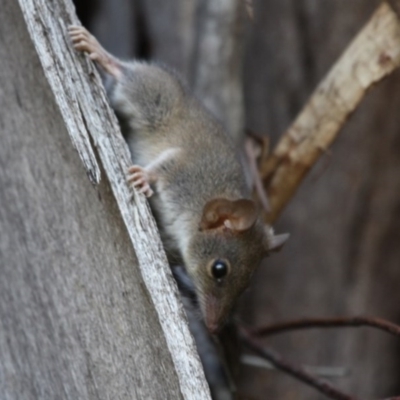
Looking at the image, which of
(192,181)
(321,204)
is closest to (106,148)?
(192,181)

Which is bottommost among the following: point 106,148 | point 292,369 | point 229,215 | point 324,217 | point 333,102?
point 292,369

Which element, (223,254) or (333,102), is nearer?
(223,254)

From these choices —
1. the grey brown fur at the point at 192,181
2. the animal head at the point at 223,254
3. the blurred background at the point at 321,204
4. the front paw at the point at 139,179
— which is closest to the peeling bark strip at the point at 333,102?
the grey brown fur at the point at 192,181

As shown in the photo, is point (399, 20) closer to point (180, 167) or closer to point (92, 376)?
point (180, 167)

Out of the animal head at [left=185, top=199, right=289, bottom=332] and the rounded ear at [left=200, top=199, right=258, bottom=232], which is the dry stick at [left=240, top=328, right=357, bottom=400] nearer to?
the animal head at [left=185, top=199, right=289, bottom=332]

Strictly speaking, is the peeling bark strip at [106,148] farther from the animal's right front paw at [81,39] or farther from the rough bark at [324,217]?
the rough bark at [324,217]

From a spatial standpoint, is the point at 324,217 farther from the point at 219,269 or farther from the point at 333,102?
the point at 219,269
